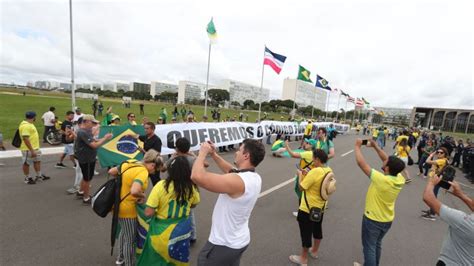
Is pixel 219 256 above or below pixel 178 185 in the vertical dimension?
below

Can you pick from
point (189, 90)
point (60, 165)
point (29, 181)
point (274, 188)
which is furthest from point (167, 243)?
point (189, 90)

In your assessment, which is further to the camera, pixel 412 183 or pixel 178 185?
pixel 412 183

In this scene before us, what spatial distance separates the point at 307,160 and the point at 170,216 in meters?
3.14

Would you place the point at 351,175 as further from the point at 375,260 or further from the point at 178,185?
the point at 178,185

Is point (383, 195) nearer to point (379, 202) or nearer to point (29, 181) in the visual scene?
point (379, 202)

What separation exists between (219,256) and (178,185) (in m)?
0.84

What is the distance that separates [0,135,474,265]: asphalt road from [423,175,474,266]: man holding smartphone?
1.71m

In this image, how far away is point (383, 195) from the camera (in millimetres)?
3131

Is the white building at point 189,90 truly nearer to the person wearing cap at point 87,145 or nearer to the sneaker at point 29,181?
the sneaker at point 29,181

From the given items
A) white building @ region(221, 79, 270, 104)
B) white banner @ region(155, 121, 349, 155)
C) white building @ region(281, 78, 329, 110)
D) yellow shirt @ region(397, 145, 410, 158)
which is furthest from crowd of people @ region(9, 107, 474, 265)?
white building @ region(221, 79, 270, 104)

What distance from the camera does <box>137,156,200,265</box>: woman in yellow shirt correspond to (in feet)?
8.29

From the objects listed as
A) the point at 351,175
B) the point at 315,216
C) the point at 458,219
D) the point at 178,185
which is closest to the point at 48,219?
the point at 178,185

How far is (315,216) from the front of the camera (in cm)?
354

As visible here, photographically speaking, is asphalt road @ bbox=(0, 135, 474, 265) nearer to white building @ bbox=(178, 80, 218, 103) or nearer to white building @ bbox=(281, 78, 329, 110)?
white building @ bbox=(281, 78, 329, 110)
